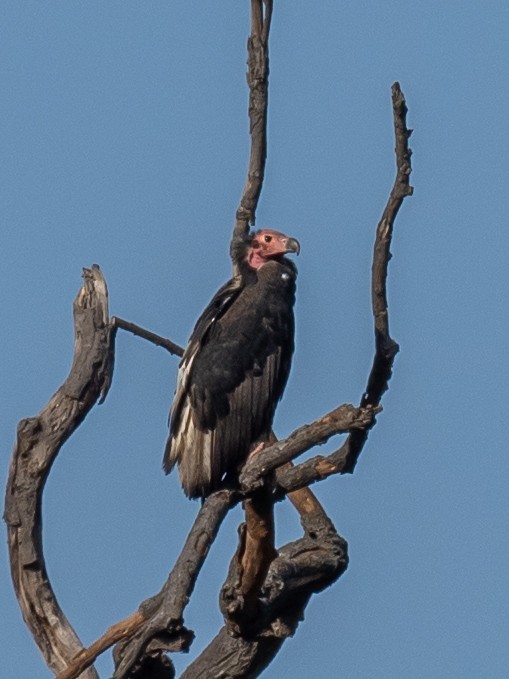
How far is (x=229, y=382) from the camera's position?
1043cm

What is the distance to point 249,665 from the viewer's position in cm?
991

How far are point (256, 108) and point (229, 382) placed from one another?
2285 mm

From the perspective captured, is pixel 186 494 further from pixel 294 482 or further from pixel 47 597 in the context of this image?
pixel 294 482

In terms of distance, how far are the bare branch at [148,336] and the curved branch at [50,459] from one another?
0.63ft

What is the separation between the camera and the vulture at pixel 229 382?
10.4m

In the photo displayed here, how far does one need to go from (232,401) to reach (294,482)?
213 cm

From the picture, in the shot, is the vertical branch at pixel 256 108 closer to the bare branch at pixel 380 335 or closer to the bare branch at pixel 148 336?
the bare branch at pixel 148 336

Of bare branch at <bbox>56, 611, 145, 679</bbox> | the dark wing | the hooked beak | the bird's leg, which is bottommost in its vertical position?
bare branch at <bbox>56, 611, 145, 679</bbox>

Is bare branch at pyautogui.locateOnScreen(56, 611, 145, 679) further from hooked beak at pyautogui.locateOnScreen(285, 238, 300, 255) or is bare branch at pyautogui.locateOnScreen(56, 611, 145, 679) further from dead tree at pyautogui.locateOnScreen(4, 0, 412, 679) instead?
hooked beak at pyautogui.locateOnScreen(285, 238, 300, 255)

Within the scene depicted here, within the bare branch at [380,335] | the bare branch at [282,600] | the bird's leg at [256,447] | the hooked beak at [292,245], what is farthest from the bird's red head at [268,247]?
the bare branch at [380,335]

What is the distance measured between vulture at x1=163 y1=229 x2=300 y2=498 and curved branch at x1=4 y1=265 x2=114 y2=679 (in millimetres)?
757

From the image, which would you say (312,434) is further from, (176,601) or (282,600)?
(282,600)

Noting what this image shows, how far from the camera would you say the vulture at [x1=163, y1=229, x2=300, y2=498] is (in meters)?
10.4

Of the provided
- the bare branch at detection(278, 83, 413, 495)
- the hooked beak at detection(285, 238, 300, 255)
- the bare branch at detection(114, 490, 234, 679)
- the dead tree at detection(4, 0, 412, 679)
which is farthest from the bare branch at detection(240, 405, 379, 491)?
the hooked beak at detection(285, 238, 300, 255)
